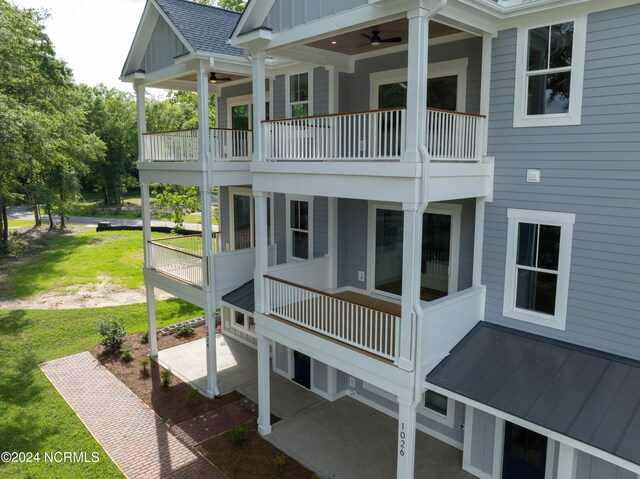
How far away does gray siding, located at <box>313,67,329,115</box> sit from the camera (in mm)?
12109

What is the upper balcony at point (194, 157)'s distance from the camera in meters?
12.9

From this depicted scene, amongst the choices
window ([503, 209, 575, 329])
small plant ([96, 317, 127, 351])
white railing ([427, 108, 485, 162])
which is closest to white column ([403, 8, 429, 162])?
white railing ([427, 108, 485, 162])

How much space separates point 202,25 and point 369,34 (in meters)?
5.70

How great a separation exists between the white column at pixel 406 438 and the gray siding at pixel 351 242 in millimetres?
4373

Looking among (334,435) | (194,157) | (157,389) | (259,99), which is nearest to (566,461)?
(334,435)

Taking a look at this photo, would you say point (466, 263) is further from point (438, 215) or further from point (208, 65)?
point (208, 65)

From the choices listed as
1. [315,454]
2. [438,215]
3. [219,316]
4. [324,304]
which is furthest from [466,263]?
[219,316]

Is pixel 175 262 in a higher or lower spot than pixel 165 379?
higher

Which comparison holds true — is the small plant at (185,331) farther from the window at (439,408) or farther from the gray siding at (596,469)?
the gray siding at (596,469)

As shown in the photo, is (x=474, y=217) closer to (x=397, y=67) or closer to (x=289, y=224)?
(x=397, y=67)

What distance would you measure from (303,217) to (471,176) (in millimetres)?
5753

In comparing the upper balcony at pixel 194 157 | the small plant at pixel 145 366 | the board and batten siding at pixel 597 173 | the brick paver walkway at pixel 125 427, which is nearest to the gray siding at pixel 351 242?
the upper balcony at pixel 194 157

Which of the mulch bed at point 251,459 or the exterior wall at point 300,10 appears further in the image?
the mulch bed at point 251,459

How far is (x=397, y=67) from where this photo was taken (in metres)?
10.6
